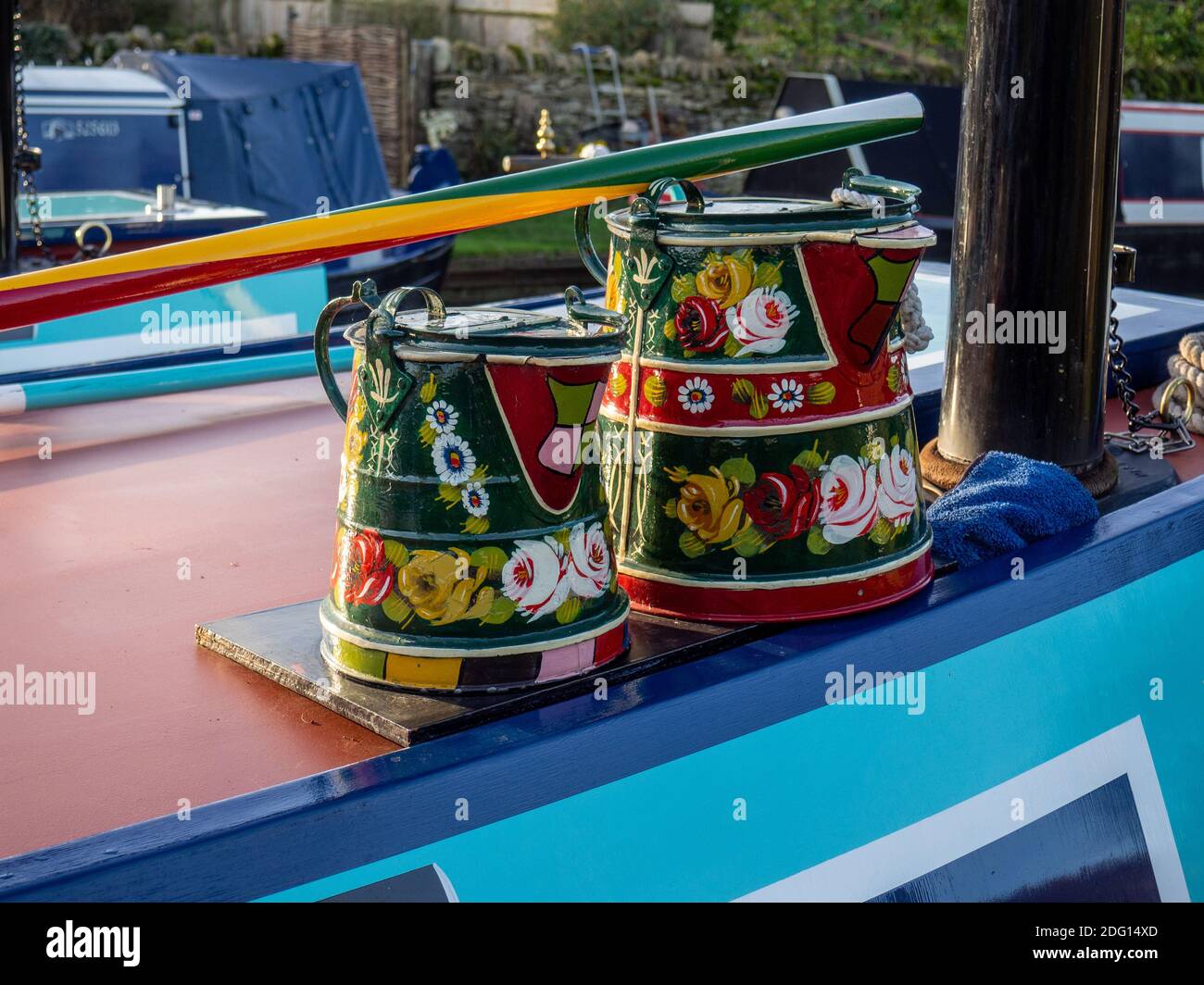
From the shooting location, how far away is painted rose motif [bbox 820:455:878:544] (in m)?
1.49

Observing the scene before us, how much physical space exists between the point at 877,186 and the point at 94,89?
6.46m

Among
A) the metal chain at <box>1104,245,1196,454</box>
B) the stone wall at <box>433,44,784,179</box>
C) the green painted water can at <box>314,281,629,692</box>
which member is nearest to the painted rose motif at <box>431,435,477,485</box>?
the green painted water can at <box>314,281,629,692</box>

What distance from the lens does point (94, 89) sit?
7.12 metres

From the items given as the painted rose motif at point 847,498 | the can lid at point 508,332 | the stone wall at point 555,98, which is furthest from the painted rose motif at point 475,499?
the stone wall at point 555,98

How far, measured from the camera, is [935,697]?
65.3 inches

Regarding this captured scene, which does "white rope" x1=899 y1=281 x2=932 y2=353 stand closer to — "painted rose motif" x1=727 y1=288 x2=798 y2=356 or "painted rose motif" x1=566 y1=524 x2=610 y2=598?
"painted rose motif" x1=727 y1=288 x2=798 y2=356

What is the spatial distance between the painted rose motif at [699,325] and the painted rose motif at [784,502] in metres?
0.15

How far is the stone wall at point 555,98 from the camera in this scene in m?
16.2

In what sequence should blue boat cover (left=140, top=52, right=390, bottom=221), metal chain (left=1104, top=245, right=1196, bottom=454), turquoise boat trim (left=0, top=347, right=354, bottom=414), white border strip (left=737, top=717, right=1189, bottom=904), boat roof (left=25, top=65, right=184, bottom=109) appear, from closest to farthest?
white border strip (left=737, top=717, right=1189, bottom=904)
metal chain (left=1104, top=245, right=1196, bottom=454)
turquoise boat trim (left=0, top=347, right=354, bottom=414)
boat roof (left=25, top=65, right=184, bottom=109)
blue boat cover (left=140, top=52, right=390, bottom=221)

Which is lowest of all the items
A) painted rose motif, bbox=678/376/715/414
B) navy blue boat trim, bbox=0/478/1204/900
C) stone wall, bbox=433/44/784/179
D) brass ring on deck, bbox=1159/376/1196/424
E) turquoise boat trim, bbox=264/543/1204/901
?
turquoise boat trim, bbox=264/543/1204/901

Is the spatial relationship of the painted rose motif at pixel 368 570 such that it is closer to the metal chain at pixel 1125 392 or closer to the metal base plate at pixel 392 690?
the metal base plate at pixel 392 690

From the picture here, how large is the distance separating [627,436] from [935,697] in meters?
0.48

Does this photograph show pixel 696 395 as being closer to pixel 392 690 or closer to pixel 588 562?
pixel 588 562

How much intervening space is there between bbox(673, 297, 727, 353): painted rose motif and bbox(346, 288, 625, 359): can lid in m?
0.14
